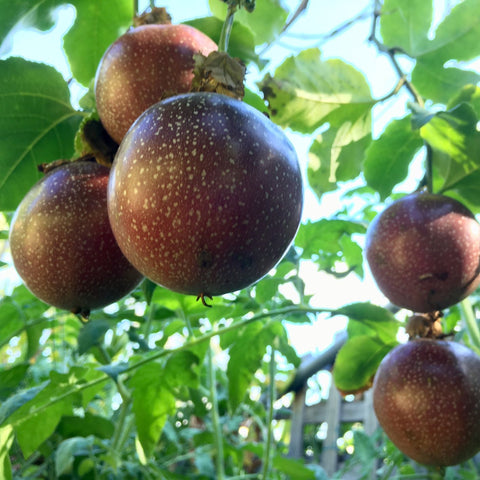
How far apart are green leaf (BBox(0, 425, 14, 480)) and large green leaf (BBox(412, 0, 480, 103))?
1.08 m

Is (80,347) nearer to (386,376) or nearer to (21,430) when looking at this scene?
(21,430)

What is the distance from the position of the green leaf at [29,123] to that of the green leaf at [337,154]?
456 millimetres

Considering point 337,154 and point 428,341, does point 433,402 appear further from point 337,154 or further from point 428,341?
point 337,154

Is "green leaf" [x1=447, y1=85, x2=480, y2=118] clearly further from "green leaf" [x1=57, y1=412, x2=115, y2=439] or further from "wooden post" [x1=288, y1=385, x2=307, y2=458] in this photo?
"wooden post" [x1=288, y1=385, x2=307, y2=458]

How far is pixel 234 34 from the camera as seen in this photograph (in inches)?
38.3

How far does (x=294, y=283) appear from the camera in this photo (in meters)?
1.42

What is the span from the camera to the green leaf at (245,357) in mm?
1332

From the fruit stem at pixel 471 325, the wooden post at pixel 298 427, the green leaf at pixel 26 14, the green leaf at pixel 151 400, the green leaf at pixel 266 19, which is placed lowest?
the wooden post at pixel 298 427

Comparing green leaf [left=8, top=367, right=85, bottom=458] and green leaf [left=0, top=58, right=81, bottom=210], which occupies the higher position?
green leaf [left=0, top=58, right=81, bottom=210]

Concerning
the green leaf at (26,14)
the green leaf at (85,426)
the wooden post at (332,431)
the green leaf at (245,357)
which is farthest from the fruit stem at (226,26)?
the wooden post at (332,431)

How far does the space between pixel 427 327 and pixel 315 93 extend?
651 millimetres

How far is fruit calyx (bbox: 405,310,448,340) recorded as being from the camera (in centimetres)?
134

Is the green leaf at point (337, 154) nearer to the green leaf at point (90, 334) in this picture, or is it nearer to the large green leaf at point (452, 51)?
the large green leaf at point (452, 51)

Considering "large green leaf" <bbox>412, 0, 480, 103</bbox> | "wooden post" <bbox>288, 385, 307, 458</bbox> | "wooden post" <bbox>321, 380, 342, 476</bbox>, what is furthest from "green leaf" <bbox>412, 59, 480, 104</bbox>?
"wooden post" <bbox>288, 385, 307, 458</bbox>
